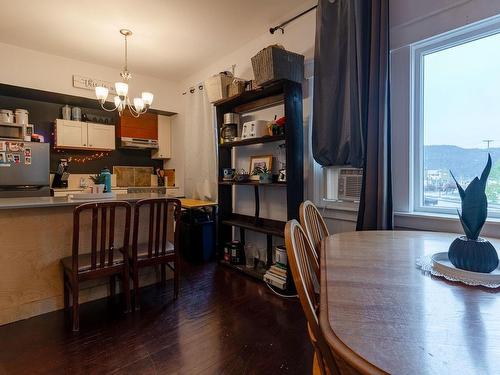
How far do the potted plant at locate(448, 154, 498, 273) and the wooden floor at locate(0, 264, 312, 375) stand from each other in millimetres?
1052

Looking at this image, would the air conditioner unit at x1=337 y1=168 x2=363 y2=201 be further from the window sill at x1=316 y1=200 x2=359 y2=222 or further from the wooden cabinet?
the wooden cabinet

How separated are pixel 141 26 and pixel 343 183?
2.66 m

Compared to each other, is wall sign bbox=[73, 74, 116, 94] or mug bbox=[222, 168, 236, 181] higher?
wall sign bbox=[73, 74, 116, 94]

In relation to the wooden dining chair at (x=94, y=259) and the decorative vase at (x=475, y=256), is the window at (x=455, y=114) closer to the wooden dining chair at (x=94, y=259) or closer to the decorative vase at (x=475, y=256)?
the decorative vase at (x=475, y=256)

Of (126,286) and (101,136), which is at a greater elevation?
(101,136)

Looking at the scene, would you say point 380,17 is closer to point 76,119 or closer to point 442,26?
point 442,26

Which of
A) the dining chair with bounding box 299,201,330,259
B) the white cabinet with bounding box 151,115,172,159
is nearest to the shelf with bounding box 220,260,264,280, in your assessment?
the dining chair with bounding box 299,201,330,259

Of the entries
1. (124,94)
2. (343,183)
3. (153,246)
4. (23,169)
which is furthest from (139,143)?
(343,183)

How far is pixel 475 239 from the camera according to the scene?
3.35 ft

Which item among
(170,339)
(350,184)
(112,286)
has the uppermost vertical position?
(350,184)

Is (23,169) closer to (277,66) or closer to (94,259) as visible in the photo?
(94,259)

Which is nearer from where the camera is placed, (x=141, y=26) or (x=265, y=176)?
(x=265, y=176)

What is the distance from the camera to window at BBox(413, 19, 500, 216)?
177cm

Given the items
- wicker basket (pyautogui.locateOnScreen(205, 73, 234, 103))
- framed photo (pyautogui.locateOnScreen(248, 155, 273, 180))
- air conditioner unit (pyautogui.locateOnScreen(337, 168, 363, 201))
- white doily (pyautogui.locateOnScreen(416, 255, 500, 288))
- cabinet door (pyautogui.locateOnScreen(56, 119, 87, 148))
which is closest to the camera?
white doily (pyautogui.locateOnScreen(416, 255, 500, 288))
